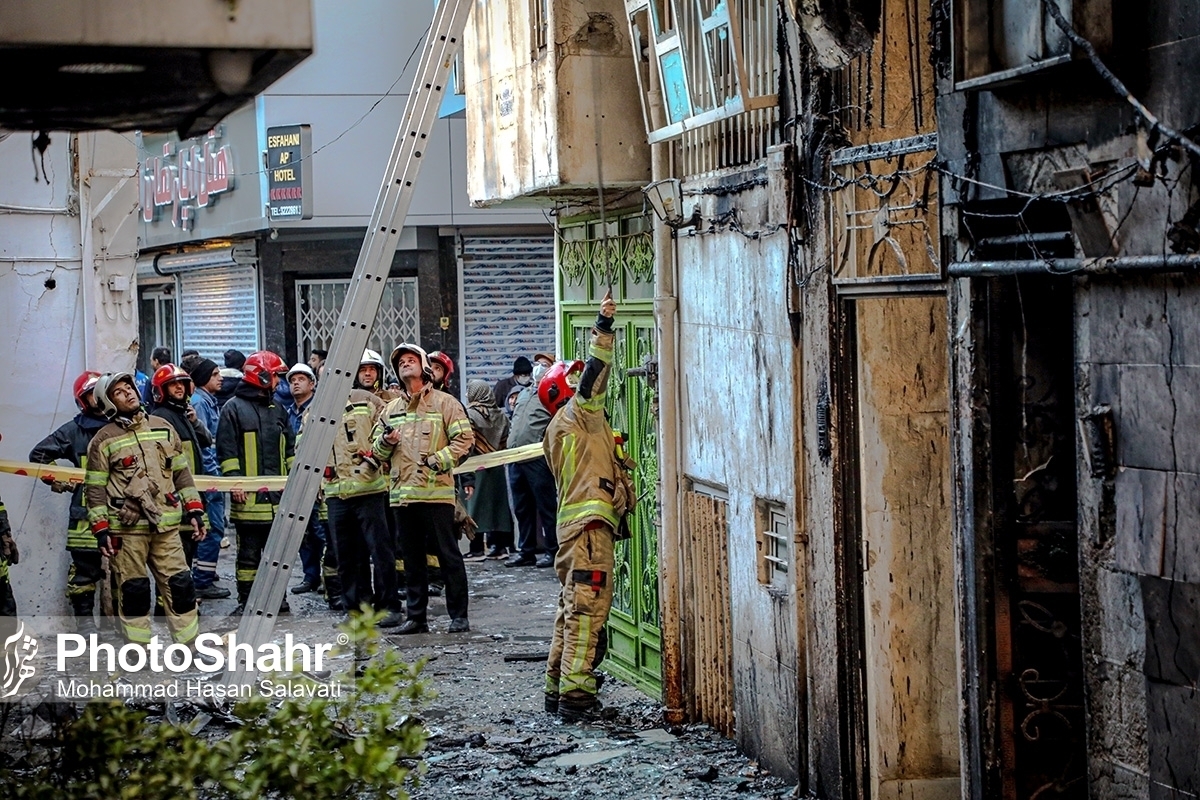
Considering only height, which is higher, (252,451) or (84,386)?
(84,386)

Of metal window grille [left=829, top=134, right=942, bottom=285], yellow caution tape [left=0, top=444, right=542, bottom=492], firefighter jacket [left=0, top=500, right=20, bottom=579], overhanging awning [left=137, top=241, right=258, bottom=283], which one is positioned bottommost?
firefighter jacket [left=0, top=500, right=20, bottom=579]

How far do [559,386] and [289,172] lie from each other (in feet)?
39.0

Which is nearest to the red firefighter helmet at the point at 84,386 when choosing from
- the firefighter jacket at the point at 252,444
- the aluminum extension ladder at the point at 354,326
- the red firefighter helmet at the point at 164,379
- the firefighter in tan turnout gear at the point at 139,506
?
the red firefighter helmet at the point at 164,379

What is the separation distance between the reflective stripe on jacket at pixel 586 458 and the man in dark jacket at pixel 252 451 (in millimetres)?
4783

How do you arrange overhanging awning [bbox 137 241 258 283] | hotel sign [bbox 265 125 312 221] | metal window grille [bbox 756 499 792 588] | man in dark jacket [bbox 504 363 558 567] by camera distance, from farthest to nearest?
overhanging awning [bbox 137 241 258 283]
hotel sign [bbox 265 125 312 221]
man in dark jacket [bbox 504 363 558 567]
metal window grille [bbox 756 499 792 588]

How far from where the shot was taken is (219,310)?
24312 millimetres

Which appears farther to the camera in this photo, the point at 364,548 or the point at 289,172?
the point at 289,172

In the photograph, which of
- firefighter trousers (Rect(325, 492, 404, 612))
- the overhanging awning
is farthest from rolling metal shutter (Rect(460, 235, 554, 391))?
firefighter trousers (Rect(325, 492, 404, 612))

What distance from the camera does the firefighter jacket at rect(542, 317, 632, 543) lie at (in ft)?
31.3

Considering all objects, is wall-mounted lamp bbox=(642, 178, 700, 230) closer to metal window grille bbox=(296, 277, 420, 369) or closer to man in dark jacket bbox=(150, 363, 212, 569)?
man in dark jacket bbox=(150, 363, 212, 569)

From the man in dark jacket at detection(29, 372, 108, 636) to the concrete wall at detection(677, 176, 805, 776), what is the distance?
5.52 metres

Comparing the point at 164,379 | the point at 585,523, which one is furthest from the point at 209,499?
the point at 585,523

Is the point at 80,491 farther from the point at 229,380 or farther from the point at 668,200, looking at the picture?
the point at 668,200

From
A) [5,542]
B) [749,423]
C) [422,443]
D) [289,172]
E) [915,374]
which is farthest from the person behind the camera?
[289,172]
